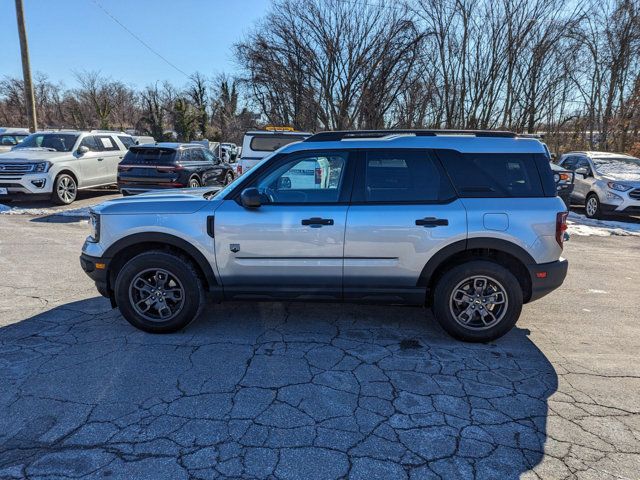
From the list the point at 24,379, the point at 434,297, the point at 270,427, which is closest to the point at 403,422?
the point at 270,427

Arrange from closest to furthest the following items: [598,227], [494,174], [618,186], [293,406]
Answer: [293,406] → [494,174] → [598,227] → [618,186]

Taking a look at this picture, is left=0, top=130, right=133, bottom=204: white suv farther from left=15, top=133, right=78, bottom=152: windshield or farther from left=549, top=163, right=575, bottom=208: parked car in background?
left=549, top=163, right=575, bottom=208: parked car in background

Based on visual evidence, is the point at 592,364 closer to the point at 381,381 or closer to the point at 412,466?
the point at 381,381

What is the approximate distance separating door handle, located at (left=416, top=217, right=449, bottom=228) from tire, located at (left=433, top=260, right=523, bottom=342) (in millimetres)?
425

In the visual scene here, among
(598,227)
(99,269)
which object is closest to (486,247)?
(99,269)

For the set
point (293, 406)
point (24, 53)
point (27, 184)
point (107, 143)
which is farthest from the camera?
point (24, 53)

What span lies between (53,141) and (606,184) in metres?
14.8

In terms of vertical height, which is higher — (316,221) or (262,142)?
(262,142)

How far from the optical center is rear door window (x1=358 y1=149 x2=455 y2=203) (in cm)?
400

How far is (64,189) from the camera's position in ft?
38.5

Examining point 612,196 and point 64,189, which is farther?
point 64,189

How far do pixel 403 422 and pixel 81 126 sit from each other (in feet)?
188

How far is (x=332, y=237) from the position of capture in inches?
Result: 155

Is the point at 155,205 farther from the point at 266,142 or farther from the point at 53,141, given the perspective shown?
the point at 53,141
